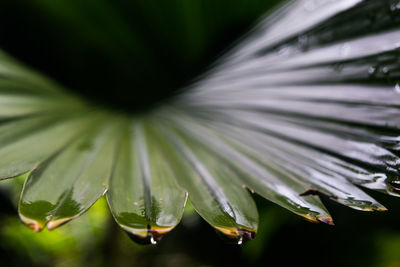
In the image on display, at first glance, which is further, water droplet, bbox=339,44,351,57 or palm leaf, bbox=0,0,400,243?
water droplet, bbox=339,44,351,57

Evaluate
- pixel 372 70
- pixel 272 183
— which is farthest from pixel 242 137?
pixel 372 70

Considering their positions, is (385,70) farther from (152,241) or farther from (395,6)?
(152,241)

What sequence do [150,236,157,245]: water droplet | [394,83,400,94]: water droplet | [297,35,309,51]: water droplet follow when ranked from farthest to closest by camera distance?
1. [297,35,309,51]: water droplet
2. [394,83,400,94]: water droplet
3. [150,236,157,245]: water droplet

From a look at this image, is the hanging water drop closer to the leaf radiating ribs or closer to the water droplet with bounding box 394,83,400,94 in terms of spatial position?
the water droplet with bounding box 394,83,400,94

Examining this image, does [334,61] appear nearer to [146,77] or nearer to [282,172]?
[282,172]

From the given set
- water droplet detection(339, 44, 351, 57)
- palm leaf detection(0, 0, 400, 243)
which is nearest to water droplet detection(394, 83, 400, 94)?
palm leaf detection(0, 0, 400, 243)

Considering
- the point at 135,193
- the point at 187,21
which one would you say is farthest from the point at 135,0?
the point at 135,193

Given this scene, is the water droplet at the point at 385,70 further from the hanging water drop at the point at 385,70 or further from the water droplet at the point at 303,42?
the water droplet at the point at 303,42

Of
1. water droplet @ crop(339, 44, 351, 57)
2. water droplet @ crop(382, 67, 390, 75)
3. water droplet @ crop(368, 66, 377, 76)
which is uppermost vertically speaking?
water droplet @ crop(339, 44, 351, 57)

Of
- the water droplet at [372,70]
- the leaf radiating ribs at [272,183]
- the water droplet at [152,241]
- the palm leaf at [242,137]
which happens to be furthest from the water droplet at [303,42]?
the water droplet at [152,241]

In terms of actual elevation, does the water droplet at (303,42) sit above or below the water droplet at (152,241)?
above

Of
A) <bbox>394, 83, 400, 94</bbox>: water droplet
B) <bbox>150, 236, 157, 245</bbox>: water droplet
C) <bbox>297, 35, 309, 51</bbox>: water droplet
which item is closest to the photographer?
<bbox>150, 236, 157, 245</bbox>: water droplet
